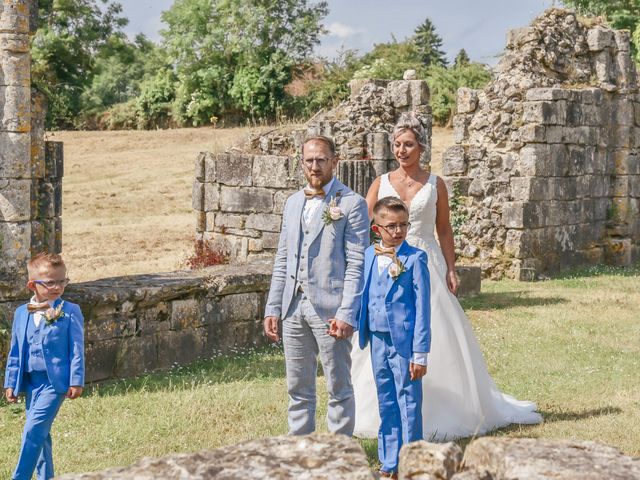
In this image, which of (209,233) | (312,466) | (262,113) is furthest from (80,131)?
(312,466)

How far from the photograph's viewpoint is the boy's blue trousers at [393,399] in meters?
5.34

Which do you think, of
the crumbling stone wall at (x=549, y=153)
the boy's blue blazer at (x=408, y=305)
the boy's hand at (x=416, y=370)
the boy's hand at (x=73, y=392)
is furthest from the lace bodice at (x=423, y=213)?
the crumbling stone wall at (x=549, y=153)

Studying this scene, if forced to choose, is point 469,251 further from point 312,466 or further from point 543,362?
point 312,466

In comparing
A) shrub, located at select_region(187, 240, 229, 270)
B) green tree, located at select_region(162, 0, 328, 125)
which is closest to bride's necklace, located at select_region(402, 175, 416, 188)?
shrub, located at select_region(187, 240, 229, 270)

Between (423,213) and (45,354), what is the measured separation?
2.78 m

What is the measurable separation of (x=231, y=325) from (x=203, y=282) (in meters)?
0.58

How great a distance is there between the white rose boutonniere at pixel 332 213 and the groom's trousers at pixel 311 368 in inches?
17.1

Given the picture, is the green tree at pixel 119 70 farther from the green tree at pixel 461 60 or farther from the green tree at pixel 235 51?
the green tree at pixel 461 60

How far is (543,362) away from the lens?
28.7 ft

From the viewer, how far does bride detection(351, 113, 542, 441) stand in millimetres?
6418

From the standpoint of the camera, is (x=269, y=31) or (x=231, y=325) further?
(x=269, y=31)

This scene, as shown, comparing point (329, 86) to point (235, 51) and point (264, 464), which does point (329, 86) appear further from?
point (264, 464)

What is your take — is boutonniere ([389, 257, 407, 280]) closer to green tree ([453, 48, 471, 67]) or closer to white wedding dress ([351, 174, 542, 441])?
white wedding dress ([351, 174, 542, 441])

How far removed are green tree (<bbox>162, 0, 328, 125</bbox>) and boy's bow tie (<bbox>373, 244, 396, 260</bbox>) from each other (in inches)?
1104
